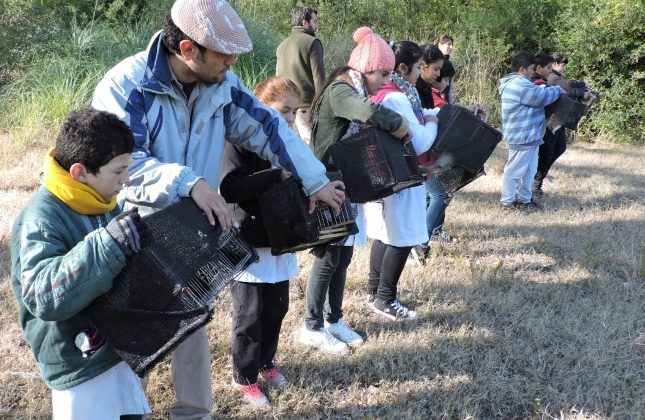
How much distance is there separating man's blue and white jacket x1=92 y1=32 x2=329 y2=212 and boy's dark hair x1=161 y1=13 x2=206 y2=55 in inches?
1.1

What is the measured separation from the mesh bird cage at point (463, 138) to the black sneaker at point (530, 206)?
11.1ft

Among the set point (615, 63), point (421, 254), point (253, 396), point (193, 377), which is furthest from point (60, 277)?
point (615, 63)

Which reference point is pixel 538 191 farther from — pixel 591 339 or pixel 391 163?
pixel 391 163

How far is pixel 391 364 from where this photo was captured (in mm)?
3695

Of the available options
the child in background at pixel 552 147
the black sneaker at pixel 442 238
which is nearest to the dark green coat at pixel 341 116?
the black sneaker at pixel 442 238

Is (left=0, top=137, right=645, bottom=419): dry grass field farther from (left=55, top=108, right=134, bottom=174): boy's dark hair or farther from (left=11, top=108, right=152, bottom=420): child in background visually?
(left=55, top=108, right=134, bottom=174): boy's dark hair

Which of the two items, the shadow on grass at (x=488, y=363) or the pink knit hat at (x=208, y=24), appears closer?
the pink knit hat at (x=208, y=24)

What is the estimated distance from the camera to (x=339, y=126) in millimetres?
3600

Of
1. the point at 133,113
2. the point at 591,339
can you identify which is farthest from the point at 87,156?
the point at 591,339

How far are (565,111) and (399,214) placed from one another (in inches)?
157

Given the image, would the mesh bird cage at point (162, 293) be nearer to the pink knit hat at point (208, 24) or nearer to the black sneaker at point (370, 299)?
the pink knit hat at point (208, 24)

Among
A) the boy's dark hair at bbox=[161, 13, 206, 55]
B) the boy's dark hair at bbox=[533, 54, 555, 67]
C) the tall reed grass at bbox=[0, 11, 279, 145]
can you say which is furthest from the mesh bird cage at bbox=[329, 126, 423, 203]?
the tall reed grass at bbox=[0, 11, 279, 145]

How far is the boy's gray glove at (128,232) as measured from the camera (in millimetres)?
1795

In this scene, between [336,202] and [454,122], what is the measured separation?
5.10 ft
